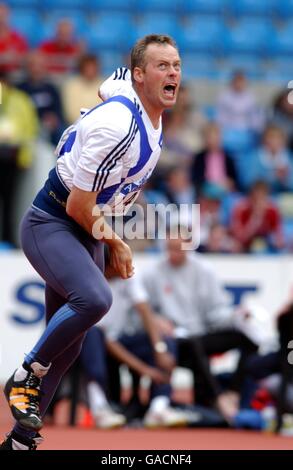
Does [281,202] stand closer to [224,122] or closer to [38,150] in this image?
[224,122]

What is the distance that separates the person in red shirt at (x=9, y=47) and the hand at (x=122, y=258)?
337 inches

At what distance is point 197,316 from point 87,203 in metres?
4.52

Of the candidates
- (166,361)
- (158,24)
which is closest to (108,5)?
(158,24)

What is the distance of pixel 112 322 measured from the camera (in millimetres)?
9508

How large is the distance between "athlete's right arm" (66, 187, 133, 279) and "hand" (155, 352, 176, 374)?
3.70 metres

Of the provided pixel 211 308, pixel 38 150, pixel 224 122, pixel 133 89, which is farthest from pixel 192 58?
pixel 133 89

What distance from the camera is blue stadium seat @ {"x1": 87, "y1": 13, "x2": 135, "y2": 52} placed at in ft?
52.4

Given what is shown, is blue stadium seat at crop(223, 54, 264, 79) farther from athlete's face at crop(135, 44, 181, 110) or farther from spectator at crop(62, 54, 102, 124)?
athlete's face at crop(135, 44, 181, 110)

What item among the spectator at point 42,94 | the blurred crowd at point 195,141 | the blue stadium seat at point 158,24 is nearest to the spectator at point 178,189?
the blurred crowd at point 195,141

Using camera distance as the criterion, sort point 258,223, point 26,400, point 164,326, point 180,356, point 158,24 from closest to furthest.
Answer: point 26,400 → point 164,326 → point 180,356 → point 258,223 → point 158,24

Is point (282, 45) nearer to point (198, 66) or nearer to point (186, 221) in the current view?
point (198, 66)

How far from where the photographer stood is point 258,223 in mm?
12625

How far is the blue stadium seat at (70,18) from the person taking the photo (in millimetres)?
15883

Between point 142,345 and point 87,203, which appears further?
point 142,345
